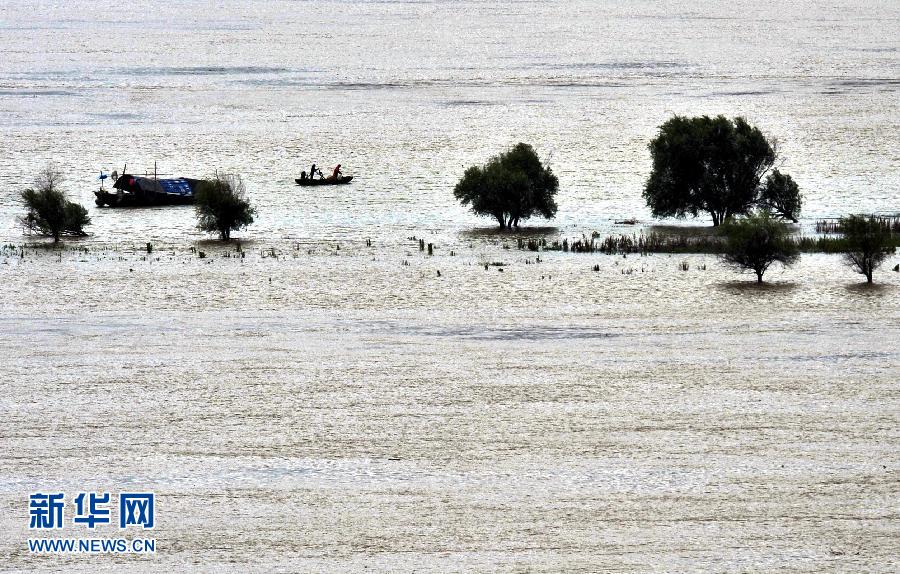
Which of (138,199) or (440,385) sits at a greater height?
(138,199)

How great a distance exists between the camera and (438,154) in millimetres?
66312

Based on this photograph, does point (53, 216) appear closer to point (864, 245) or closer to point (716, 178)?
point (716, 178)

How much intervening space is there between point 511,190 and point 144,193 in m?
14.8

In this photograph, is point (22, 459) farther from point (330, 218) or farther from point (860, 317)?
point (330, 218)

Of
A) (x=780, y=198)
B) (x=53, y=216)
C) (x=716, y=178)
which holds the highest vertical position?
(x=716, y=178)

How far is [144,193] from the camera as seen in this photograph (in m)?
52.7

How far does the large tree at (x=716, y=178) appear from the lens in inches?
1810

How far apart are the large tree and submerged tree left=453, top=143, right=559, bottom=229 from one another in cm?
337

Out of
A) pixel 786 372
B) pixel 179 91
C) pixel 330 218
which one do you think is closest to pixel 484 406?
pixel 786 372

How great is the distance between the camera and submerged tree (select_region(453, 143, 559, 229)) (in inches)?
1791

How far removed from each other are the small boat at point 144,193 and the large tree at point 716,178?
57.2ft

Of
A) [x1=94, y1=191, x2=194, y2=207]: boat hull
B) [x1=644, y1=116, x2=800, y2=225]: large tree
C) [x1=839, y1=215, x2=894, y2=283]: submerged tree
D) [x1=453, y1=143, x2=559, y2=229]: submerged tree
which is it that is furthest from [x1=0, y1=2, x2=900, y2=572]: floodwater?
[x1=644, y1=116, x2=800, y2=225]: large tree

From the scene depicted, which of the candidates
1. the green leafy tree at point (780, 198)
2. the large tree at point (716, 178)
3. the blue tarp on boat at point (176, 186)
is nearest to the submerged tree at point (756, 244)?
the large tree at point (716, 178)

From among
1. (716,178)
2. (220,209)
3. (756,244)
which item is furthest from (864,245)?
(220,209)
